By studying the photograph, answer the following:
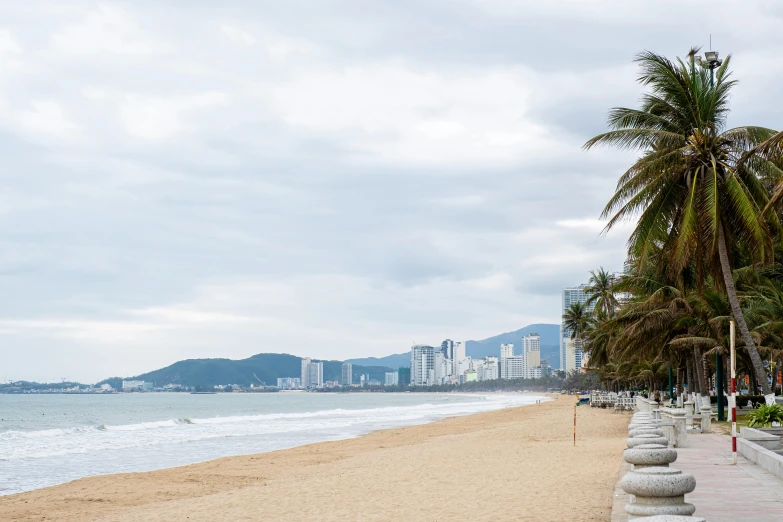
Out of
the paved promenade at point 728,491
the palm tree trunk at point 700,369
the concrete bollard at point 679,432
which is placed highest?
the palm tree trunk at point 700,369

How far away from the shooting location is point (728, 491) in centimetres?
970

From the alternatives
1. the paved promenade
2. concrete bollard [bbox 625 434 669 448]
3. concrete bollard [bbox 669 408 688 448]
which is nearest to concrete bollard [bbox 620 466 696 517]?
the paved promenade

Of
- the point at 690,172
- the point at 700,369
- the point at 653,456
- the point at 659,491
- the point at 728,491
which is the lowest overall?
the point at 728,491

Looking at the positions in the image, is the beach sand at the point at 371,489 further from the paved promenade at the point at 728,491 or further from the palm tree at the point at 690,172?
Answer: the palm tree at the point at 690,172

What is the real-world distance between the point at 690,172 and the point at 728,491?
35.0 ft

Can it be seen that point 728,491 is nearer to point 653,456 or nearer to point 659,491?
point 653,456

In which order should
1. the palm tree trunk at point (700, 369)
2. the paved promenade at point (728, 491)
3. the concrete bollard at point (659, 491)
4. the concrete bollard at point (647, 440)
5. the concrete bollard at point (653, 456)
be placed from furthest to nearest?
the palm tree trunk at point (700, 369), the concrete bollard at point (647, 440), the paved promenade at point (728, 491), the concrete bollard at point (653, 456), the concrete bollard at point (659, 491)

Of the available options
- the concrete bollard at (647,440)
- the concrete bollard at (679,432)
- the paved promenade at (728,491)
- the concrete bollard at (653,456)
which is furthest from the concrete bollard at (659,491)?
the concrete bollard at (679,432)

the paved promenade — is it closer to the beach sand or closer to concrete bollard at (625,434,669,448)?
concrete bollard at (625,434,669,448)

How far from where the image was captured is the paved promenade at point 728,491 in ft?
26.6

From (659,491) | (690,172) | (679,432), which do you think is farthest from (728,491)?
(690,172)

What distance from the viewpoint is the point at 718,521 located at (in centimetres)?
768

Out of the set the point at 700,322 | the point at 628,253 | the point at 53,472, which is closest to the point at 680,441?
the point at 628,253

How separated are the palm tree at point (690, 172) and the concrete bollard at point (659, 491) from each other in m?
12.5
